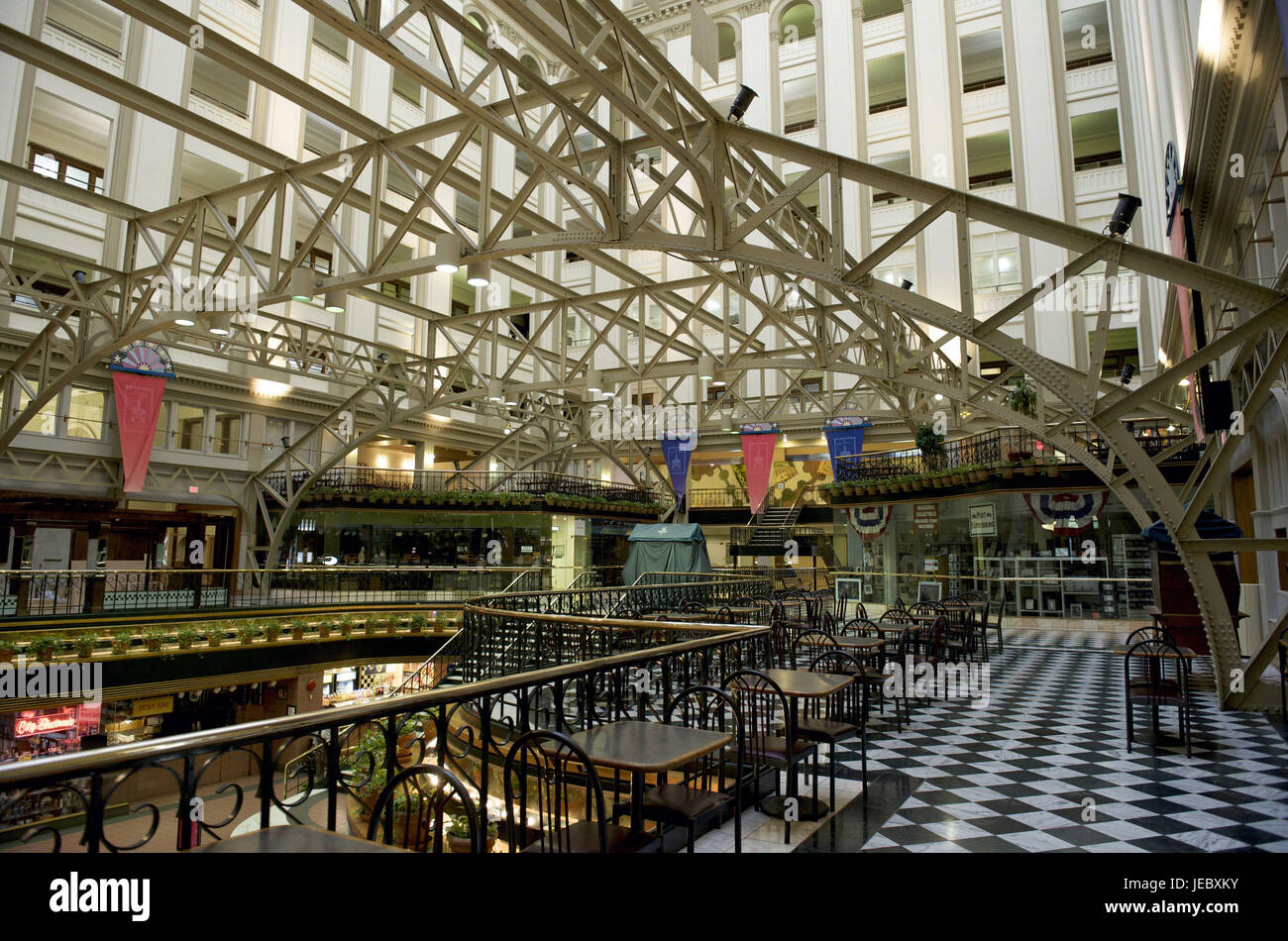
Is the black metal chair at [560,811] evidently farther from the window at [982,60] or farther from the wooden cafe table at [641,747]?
the window at [982,60]

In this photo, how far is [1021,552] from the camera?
18578mm

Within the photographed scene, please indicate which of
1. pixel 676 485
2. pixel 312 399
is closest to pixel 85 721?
pixel 312 399

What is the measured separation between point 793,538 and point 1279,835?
77.2 feet

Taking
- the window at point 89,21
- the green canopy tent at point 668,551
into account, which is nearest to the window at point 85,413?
the window at point 89,21

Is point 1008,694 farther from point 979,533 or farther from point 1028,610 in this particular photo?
point 979,533

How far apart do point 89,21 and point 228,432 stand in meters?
11.8

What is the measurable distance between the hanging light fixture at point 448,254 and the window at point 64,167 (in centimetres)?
1505

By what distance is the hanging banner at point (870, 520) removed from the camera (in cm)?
2086

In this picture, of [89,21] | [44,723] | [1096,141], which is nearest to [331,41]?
[89,21]

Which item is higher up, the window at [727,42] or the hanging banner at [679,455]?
the window at [727,42]

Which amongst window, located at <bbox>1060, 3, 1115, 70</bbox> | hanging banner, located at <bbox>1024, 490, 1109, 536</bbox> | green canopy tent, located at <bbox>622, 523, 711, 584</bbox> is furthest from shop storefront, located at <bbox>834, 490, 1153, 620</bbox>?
window, located at <bbox>1060, 3, 1115, 70</bbox>

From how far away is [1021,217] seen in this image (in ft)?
25.2

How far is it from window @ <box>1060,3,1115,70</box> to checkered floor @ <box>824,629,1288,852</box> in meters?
23.9

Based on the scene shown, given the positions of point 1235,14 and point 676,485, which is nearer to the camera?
point 1235,14
